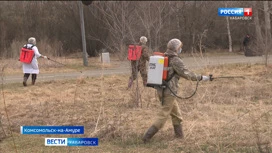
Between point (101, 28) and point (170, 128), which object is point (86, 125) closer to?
point (170, 128)

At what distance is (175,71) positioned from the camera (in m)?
5.96

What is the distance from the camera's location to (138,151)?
18.5 ft

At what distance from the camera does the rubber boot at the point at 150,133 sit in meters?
5.96

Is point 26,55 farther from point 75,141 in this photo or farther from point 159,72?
point 75,141

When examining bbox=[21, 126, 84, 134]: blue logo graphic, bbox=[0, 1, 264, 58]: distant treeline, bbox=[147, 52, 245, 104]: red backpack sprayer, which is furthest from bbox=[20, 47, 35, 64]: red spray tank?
bbox=[0, 1, 264, 58]: distant treeline

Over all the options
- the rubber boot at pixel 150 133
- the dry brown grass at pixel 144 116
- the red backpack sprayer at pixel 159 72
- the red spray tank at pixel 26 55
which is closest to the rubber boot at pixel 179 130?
the dry brown grass at pixel 144 116

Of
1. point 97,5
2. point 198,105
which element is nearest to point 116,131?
point 198,105

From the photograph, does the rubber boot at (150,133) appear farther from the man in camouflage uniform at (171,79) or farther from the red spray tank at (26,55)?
the red spray tank at (26,55)

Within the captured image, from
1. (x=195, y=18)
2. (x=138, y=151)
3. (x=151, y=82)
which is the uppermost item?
(x=195, y=18)

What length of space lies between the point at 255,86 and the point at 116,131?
537 centimetres

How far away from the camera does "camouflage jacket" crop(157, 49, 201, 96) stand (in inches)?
231

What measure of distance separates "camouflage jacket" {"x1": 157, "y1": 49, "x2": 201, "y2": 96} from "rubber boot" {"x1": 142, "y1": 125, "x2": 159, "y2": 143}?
54 centimetres

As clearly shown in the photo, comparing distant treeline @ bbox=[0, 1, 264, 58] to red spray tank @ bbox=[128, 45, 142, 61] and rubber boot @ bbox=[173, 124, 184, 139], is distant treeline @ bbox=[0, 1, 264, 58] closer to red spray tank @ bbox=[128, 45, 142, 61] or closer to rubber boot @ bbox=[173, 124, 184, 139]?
red spray tank @ bbox=[128, 45, 142, 61]


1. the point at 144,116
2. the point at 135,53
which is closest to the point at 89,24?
the point at 135,53
